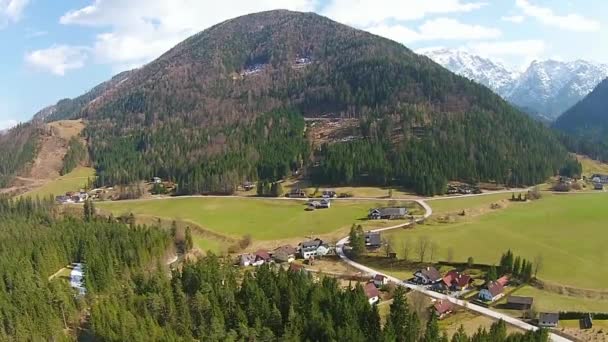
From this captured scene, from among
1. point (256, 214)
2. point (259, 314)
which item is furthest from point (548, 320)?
point (256, 214)

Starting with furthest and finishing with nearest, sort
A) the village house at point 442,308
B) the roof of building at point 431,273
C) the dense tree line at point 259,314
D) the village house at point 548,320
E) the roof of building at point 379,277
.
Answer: the roof of building at point 379,277 → the roof of building at point 431,273 → the village house at point 442,308 → the village house at point 548,320 → the dense tree line at point 259,314

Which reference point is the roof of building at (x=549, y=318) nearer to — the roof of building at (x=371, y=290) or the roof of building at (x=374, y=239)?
the roof of building at (x=371, y=290)

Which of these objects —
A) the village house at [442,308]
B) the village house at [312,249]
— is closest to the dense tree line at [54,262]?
the village house at [312,249]

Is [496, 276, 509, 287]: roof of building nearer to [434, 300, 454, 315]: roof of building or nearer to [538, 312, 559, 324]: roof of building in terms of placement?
[434, 300, 454, 315]: roof of building

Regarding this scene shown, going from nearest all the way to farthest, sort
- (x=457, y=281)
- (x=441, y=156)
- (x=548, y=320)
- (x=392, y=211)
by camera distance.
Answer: (x=548, y=320), (x=457, y=281), (x=392, y=211), (x=441, y=156)

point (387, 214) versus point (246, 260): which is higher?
point (387, 214)

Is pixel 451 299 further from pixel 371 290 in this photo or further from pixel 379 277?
pixel 379 277

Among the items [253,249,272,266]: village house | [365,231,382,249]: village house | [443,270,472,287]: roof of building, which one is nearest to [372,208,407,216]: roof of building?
[365,231,382,249]: village house
